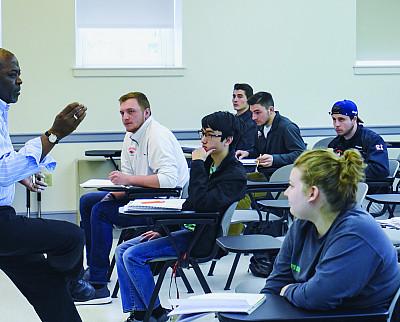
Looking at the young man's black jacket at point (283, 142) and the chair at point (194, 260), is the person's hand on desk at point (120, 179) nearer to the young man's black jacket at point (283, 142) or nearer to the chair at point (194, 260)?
the chair at point (194, 260)

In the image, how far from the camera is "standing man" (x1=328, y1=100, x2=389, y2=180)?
5121 mm

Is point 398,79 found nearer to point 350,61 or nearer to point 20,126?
point 350,61

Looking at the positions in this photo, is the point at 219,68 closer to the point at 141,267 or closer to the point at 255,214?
the point at 255,214

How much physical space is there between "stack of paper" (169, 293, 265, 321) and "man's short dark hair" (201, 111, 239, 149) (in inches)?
69.6

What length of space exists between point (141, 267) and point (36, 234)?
908 millimetres

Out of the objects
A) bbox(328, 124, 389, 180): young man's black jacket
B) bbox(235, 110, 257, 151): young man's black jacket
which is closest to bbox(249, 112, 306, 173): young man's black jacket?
bbox(235, 110, 257, 151): young man's black jacket

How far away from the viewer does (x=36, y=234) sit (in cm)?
292

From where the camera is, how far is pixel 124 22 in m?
7.06

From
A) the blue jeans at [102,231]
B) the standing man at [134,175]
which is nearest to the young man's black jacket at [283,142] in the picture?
the standing man at [134,175]

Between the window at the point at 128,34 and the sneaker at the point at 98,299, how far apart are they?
3033mm

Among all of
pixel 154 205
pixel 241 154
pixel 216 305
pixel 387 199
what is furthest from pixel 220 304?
pixel 241 154

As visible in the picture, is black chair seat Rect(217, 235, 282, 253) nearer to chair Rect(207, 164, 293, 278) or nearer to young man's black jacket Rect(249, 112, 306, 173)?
chair Rect(207, 164, 293, 278)

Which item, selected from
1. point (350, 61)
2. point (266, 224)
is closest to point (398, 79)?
point (350, 61)

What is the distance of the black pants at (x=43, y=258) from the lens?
9.58ft
